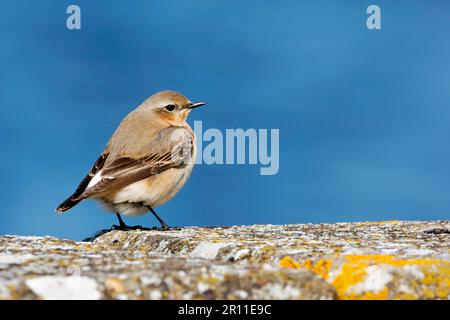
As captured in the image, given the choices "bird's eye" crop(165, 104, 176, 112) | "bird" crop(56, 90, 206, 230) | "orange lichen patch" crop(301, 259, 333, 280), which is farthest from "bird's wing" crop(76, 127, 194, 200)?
"orange lichen patch" crop(301, 259, 333, 280)

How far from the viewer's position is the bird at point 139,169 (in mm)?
7004

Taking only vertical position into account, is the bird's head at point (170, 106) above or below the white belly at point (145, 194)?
above

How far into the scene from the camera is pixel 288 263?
9.84 ft

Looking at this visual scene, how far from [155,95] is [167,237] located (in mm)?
5345

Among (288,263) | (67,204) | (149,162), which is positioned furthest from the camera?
(149,162)

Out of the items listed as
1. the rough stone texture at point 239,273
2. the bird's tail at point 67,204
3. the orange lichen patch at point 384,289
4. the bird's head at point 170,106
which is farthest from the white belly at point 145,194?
the orange lichen patch at point 384,289

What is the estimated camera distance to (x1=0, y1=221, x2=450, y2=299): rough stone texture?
236cm

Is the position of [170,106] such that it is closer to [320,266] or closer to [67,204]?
[67,204]

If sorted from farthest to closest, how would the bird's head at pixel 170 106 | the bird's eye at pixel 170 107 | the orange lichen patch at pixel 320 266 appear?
the bird's eye at pixel 170 107, the bird's head at pixel 170 106, the orange lichen patch at pixel 320 266

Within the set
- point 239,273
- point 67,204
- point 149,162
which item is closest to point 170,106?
point 149,162

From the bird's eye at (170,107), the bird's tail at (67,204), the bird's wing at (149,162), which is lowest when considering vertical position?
the bird's tail at (67,204)

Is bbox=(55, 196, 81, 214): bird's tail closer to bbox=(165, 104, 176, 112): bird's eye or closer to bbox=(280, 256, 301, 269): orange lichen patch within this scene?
bbox=(165, 104, 176, 112): bird's eye

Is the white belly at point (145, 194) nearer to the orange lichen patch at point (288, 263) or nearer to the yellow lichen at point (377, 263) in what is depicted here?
the orange lichen patch at point (288, 263)

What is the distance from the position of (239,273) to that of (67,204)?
14.5 feet
